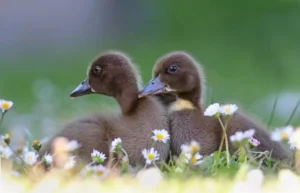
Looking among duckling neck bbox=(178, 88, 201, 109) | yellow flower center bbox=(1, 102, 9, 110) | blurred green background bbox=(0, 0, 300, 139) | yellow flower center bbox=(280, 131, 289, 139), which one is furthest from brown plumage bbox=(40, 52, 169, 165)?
blurred green background bbox=(0, 0, 300, 139)

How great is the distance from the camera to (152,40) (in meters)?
14.4

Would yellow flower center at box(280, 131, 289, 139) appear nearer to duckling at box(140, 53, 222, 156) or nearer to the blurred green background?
duckling at box(140, 53, 222, 156)

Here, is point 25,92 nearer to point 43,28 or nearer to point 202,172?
point 43,28

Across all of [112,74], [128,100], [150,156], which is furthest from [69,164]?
[112,74]

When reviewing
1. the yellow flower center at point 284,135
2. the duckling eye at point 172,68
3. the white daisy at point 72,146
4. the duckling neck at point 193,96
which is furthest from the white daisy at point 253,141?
the white daisy at point 72,146

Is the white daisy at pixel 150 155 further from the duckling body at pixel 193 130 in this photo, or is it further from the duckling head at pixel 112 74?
the duckling head at pixel 112 74

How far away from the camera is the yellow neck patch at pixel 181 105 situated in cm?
386

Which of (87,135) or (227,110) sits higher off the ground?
(227,110)

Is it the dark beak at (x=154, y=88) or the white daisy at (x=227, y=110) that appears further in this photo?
the dark beak at (x=154, y=88)

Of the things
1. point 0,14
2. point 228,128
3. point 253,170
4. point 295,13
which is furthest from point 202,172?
point 0,14

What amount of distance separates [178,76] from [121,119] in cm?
33

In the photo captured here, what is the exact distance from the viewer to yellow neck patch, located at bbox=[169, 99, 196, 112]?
3861 mm

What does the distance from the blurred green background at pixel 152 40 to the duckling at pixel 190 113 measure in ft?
13.5

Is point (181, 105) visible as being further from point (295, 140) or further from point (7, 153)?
point (7, 153)
